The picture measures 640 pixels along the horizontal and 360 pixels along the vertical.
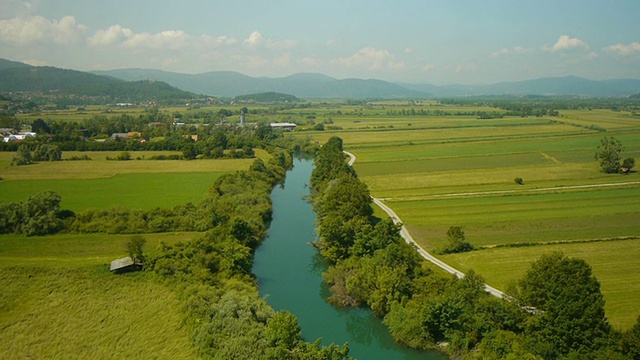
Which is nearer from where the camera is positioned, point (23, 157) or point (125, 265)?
point (125, 265)

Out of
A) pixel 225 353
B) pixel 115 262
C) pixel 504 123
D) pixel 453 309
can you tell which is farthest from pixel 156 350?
pixel 504 123

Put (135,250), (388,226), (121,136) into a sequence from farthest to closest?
(121,136) → (388,226) → (135,250)

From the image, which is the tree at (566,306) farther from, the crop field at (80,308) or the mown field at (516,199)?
the crop field at (80,308)

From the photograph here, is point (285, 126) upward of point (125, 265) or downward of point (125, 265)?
upward

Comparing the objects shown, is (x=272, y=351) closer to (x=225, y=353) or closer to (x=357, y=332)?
(x=225, y=353)

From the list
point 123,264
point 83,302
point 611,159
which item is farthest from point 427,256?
point 611,159

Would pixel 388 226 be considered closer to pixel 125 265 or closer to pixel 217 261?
pixel 217 261
